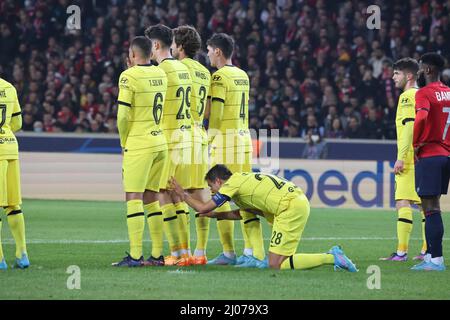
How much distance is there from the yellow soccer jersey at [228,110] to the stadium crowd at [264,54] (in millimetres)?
10005

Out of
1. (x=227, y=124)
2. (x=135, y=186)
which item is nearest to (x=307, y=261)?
(x=135, y=186)

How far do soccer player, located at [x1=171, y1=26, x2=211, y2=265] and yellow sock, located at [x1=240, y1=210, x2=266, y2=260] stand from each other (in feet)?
1.54

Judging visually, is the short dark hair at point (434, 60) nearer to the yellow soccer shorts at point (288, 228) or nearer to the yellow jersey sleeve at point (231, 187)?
the yellow soccer shorts at point (288, 228)

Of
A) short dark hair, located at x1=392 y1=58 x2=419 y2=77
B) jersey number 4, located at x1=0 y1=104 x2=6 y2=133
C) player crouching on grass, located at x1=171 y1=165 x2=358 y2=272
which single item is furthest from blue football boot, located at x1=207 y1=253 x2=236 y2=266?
short dark hair, located at x1=392 y1=58 x2=419 y2=77

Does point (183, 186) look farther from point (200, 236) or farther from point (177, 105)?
point (177, 105)

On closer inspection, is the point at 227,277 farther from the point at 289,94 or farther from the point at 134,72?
the point at 289,94

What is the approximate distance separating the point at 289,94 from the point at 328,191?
156 inches

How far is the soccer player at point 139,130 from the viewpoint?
9.50 meters

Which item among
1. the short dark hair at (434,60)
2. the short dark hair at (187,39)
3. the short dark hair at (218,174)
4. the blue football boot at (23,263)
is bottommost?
the blue football boot at (23,263)

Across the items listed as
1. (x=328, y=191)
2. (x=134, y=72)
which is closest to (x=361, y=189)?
(x=328, y=191)

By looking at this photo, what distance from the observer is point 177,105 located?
1009 centimetres

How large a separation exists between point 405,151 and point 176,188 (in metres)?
2.94

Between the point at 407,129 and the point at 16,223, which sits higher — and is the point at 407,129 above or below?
above

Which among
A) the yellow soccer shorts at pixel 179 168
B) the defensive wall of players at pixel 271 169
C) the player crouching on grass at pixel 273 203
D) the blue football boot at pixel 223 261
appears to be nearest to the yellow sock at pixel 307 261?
the player crouching on grass at pixel 273 203
